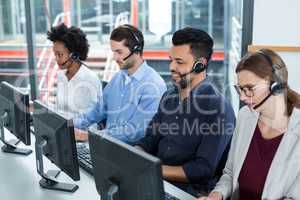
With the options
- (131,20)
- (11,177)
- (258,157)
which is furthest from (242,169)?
(131,20)

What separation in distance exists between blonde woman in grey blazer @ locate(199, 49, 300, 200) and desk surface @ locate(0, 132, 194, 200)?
25cm

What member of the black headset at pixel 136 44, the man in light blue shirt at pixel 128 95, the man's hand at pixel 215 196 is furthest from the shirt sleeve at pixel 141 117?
the man's hand at pixel 215 196

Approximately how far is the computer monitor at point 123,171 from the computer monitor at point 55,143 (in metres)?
0.24

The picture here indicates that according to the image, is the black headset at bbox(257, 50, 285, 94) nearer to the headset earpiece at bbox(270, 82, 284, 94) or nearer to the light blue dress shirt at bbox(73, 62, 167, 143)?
the headset earpiece at bbox(270, 82, 284, 94)

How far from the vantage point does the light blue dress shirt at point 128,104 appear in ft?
7.26

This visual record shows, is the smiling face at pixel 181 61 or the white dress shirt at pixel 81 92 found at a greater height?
the smiling face at pixel 181 61

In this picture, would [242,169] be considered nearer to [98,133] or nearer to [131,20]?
[98,133]

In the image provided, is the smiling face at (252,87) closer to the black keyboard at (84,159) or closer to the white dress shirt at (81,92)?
the black keyboard at (84,159)

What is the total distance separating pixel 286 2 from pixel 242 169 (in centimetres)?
157

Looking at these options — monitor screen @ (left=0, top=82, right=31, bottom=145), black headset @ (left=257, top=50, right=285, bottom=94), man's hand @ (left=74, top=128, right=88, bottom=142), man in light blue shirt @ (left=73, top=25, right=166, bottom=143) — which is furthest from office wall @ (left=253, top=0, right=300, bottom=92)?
monitor screen @ (left=0, top=82, right=31, bottom=145)

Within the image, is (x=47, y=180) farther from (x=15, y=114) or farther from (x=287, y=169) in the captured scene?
(x=287, y=169)

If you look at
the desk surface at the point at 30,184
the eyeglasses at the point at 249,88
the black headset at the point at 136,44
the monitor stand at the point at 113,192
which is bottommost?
the desk surface at the point at 30,184

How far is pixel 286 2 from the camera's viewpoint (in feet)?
8.62

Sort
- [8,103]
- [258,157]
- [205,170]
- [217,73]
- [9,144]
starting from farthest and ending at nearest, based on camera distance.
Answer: [217,73], [9,144], [8,103], [205,170], [258,157]
